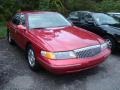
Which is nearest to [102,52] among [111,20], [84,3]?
[111,20]

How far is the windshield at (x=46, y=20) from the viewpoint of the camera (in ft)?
21.8

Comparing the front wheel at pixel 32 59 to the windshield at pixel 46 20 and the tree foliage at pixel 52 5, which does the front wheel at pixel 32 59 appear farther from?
the tree foliage at pixel 52 5

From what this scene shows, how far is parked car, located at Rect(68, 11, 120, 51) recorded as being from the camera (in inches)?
284

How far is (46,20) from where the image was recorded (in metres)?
6.88

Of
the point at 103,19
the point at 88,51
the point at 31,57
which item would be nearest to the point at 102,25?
the point at 103,19

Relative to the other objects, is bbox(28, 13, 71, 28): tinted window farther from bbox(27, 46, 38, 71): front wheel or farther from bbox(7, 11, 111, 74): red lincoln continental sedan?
bbox(27, 46, 38, 71): front wheel

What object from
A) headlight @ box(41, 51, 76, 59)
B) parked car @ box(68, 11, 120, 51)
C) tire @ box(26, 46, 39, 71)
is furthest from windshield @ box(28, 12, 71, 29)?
headlight @ box(41, 51, 76, 59)

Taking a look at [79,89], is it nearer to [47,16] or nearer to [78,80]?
[78,80]

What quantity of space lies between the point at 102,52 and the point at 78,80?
2.99 ft

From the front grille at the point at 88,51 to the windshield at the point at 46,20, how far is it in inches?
66.9

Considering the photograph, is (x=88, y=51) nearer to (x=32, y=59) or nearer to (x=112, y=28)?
(x=32, y=59)

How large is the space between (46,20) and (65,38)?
141cm

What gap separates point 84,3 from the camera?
1841 centimetres

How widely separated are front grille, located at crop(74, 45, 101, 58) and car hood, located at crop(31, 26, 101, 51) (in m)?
0.10
